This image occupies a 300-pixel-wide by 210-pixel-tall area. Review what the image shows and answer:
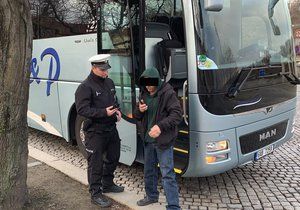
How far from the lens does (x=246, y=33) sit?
473cm

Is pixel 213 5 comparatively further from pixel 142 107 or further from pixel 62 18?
pixel 62 18

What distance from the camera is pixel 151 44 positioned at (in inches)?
196

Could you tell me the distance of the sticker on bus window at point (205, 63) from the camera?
4.24 meters

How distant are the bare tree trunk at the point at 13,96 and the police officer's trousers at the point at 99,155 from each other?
72 centimetres

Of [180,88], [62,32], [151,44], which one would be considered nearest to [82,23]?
[62,32]

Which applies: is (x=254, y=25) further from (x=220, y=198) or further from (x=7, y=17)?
(x=7, y=17)

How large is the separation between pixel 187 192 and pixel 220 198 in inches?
16.9

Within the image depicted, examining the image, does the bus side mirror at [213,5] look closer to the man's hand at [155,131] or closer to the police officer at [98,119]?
the police officer at [98,119]

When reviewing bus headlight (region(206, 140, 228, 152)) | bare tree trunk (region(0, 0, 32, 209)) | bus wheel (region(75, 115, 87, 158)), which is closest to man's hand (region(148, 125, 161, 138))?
bus headlight (region(206, 140, 228, 152))

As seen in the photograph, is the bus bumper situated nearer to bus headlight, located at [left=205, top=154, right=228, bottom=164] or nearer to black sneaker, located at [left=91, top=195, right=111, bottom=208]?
bus headlight, located at [left=205, top=154, right=228, bottom=164]

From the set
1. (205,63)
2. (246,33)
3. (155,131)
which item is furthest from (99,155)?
(246,33)

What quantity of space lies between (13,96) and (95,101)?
0.87 metres

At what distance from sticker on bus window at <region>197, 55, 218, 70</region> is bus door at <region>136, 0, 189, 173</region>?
51cm

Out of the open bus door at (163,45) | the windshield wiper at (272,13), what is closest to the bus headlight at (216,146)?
the open bus door at (163,45)
